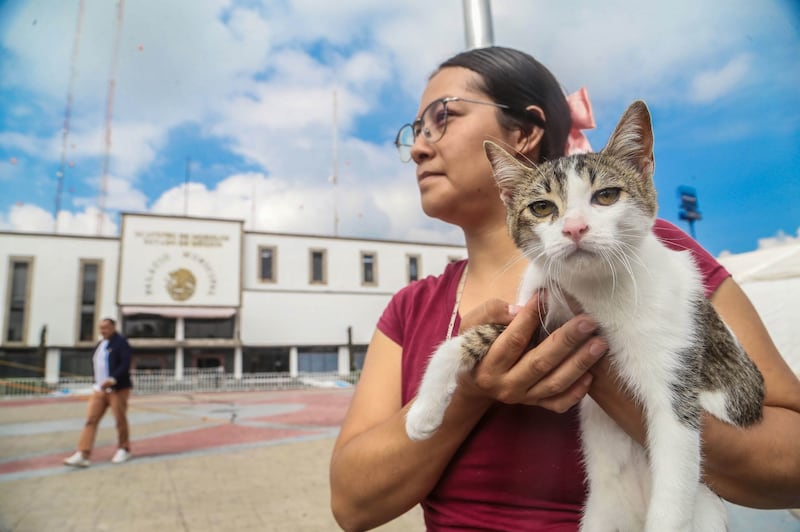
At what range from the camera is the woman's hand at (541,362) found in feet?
2.82

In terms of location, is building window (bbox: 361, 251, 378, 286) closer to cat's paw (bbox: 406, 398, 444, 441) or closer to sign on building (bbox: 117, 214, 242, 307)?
sign on building (bbox: 117, 214, 242, 307)

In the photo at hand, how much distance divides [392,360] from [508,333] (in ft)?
1.95

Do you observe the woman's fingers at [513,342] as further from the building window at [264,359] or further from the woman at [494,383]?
the building window at [264,359]

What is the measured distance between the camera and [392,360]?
143cm

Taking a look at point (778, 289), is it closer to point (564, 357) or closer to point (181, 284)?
point (564, 357)

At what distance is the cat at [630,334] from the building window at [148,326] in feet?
77.0

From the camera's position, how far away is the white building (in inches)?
794

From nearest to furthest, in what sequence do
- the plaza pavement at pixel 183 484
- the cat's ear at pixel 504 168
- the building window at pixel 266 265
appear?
the cat's ear at pixel 504 168, the plaza pavement at pixel 183 484, the building window at pixel 266 265

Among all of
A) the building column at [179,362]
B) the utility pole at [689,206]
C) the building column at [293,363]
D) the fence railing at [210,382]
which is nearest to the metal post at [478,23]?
the utility pole at [689,206]

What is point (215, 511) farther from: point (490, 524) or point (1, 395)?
point (1, 395)

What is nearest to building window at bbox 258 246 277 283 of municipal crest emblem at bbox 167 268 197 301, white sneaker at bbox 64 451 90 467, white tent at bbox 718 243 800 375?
municipal crest emblem at bbox 167 268 197 301

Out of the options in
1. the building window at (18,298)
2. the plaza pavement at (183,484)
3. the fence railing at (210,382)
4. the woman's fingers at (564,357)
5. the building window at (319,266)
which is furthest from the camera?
the building window at (319,266)

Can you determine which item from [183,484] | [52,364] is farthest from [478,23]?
[52,364]

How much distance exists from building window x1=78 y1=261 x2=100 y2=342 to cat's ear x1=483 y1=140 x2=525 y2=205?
77.7 feet
